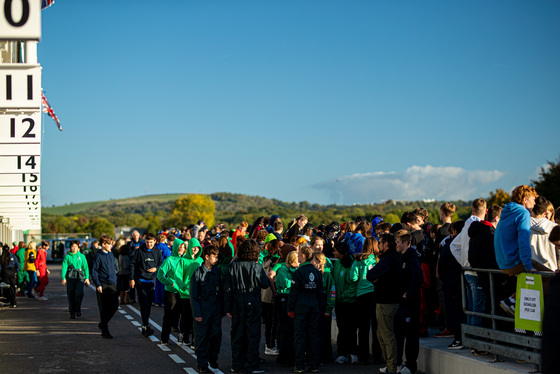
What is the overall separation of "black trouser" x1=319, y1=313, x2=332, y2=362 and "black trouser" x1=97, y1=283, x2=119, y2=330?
521 centimetres

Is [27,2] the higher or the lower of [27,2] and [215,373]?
the higher

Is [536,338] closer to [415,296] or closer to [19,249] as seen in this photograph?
[415,296]

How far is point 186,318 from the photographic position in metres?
12.8

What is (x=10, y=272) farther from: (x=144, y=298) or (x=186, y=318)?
(x=186, y=318)

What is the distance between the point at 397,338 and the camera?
31.7ft

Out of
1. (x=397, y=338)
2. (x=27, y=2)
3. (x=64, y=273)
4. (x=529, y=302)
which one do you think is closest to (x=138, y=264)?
(x=64, y=273)

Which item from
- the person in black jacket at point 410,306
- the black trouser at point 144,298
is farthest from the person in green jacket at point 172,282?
the person in black jacket at point 410,306

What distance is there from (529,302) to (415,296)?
2126 mm

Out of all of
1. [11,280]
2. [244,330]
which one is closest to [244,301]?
[244,330]

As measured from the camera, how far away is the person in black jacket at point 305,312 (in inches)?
399

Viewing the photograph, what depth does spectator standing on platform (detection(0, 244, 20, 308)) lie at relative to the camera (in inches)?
877

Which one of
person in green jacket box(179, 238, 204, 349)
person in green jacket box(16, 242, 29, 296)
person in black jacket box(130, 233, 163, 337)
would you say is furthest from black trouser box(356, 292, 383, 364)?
person in green jacket box(16, 242, 29, 296)

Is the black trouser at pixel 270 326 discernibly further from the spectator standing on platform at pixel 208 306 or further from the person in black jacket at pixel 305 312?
the person in black jacket at pixel 305 312

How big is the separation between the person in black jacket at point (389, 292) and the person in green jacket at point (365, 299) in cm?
86
